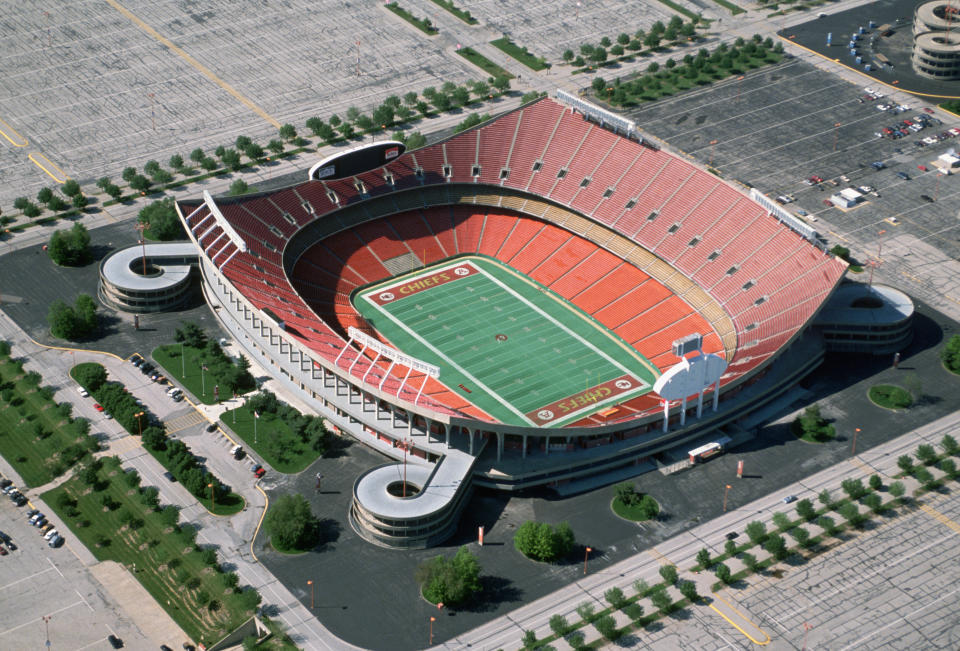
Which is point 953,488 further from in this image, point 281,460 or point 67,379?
point 67,379

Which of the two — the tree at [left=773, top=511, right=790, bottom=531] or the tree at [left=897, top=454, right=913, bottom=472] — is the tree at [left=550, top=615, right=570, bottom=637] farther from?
the tree at [left=897, top=454, right=913, bottom=472]

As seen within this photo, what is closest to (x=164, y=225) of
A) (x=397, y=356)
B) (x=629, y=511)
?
(x=397, y=356)

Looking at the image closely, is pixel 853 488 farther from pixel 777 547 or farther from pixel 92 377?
pixel 92 377

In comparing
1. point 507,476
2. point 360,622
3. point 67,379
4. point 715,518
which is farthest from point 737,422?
point 67,379

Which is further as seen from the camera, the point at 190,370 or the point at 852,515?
the point at 190,370

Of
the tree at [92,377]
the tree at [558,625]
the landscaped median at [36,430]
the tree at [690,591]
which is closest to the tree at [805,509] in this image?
the tree at [690,591]

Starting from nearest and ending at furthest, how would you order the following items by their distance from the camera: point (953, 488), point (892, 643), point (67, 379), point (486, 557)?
point (892, 643), point (486, 557), point (953, 488), point (67, 379)
